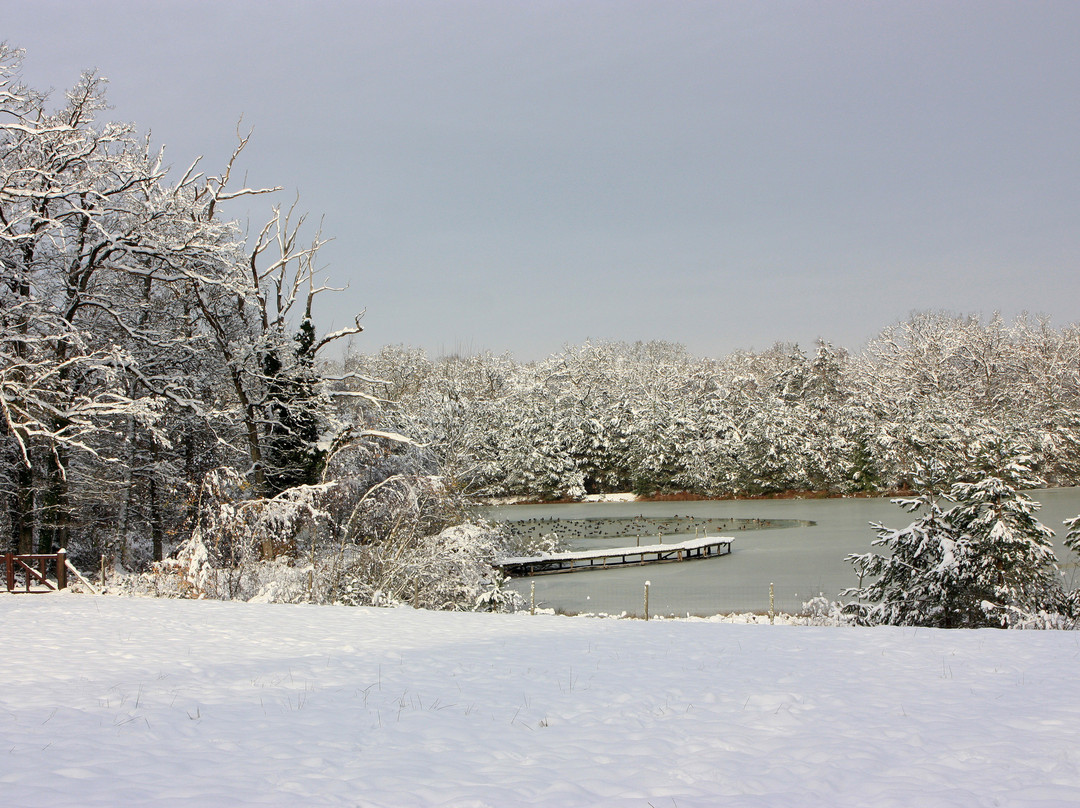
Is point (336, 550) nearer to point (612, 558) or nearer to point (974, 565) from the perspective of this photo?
point (974, 565)

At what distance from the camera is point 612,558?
102 ft

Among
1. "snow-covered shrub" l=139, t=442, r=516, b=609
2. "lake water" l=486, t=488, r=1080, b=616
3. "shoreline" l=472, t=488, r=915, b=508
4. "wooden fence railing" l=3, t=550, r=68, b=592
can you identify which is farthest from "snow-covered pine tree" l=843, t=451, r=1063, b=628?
"shoreline" l=472, t=488, r=915, b=508

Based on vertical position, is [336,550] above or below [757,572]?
above

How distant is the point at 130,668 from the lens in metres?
8.72

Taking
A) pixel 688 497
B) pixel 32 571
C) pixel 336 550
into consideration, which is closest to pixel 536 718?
pixel 336 550

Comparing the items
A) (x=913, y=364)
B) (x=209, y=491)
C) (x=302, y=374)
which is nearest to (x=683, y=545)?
(x=302, y=374)

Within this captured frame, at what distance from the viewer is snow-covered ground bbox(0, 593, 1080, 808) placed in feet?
16.5

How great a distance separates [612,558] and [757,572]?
666cm

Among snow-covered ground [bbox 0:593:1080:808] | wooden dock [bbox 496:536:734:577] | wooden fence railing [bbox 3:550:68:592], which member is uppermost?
snow-covered ground [bbox 0:593:1080:808]

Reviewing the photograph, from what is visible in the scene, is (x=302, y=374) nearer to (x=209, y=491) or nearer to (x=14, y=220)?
(x=209, y=491)

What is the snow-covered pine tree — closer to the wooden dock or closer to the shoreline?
the wooden dock

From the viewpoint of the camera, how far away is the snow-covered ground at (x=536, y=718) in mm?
5031

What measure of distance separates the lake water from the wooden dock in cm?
72

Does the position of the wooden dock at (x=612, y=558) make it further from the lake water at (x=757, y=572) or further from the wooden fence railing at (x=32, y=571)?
the wooden fence railing at (x=32, y=571)
